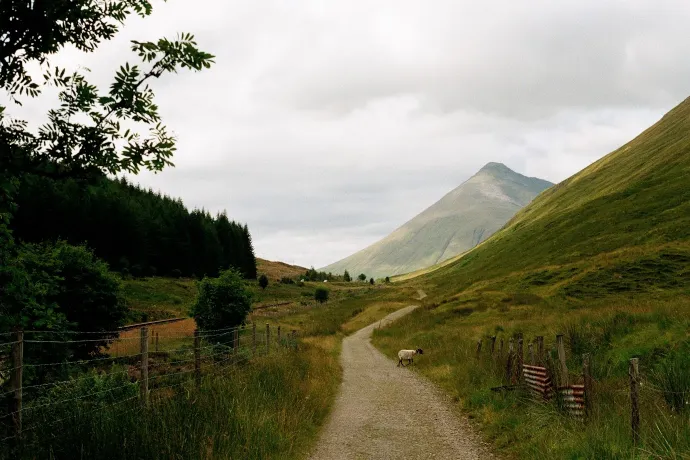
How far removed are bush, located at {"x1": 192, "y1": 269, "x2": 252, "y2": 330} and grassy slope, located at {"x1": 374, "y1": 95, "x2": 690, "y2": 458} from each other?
36.9 ft

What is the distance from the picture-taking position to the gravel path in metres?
10.1

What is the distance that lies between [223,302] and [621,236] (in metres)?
46.8

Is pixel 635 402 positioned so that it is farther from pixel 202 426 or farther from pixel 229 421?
pixel 202 426

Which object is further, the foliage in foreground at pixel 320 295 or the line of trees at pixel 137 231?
the foliage in foreground at pixel 320 295

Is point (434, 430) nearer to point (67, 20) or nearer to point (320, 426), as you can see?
point (320, 426)

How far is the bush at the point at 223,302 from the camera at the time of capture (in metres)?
31.2

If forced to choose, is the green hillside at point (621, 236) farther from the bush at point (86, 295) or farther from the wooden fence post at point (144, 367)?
the wooden fence post at point (144, 367)

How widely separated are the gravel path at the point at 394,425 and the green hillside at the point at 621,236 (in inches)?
1067

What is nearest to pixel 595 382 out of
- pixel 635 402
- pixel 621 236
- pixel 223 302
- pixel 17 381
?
pixel 635 402

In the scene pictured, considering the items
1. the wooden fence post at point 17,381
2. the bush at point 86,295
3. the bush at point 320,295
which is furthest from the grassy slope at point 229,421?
the bush at point 320,295

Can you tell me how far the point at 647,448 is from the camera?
7316 mm

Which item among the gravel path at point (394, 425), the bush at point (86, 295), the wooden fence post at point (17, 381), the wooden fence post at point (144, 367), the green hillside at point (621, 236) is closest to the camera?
the wooden fence post at point (17, 381)

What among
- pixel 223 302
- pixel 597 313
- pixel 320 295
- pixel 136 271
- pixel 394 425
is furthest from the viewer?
pixel 320 295

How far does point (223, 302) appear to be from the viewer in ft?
103
